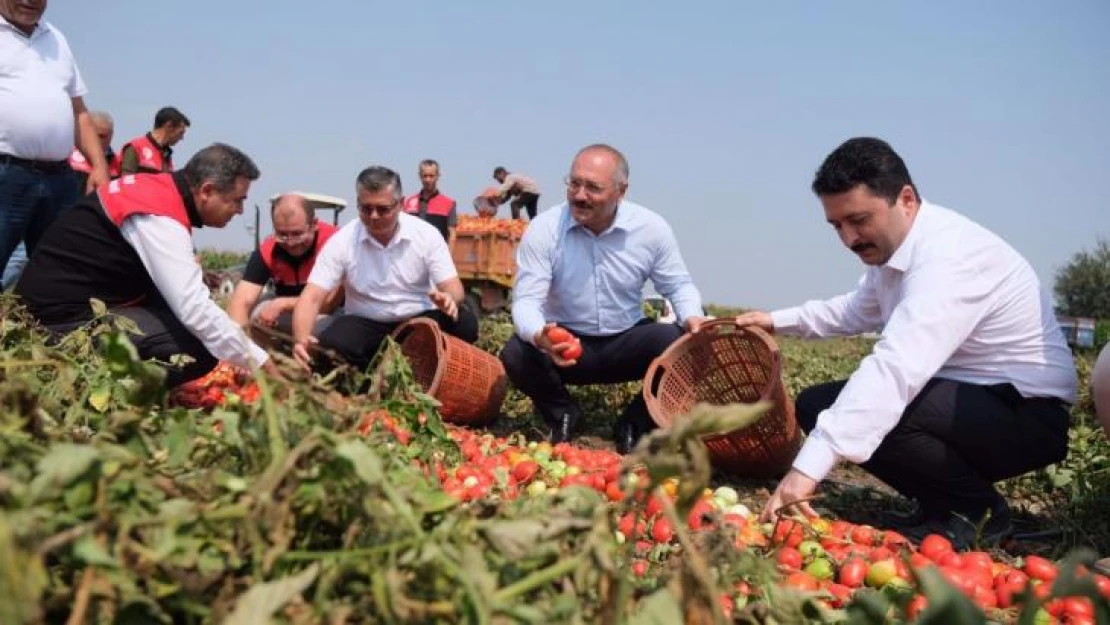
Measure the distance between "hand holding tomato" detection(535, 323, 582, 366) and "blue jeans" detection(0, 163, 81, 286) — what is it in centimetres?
266

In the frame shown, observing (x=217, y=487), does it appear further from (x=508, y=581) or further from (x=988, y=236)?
(x=988, y=236)

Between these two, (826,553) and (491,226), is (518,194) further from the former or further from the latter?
(826,553)

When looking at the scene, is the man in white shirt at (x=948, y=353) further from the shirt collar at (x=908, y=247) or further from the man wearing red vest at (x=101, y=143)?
the man wearing red vest at (x=101, y=143)

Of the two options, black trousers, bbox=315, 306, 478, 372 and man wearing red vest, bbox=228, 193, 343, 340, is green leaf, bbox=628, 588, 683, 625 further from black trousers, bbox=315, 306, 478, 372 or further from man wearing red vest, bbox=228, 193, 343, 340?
man wearing red vest, bbox=228, 193, 343, 340

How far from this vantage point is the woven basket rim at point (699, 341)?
15.0 ft

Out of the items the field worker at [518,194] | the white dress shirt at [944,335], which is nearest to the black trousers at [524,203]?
the field worker at [518,194]

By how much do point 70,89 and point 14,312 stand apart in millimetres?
2041

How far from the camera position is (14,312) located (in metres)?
4.20

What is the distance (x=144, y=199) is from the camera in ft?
14.6

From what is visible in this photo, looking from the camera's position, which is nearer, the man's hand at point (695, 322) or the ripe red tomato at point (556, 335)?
the man's hand at point (695, 322)

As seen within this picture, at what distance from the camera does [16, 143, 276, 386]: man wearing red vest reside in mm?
4473

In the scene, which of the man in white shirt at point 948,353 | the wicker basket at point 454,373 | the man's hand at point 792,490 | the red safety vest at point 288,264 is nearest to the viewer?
the man's hand at point 792,490

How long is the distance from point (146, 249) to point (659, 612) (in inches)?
155

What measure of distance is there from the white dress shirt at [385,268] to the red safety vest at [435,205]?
4.76 m
